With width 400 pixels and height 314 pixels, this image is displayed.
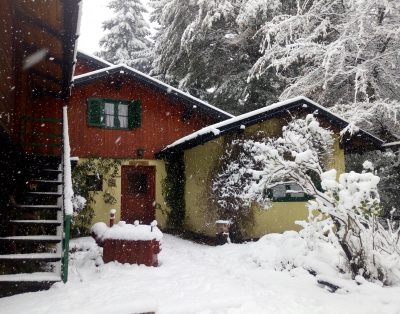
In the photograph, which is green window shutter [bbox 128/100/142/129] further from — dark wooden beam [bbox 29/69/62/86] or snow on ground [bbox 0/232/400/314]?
snow on ground [bbox 0/232/400/314]

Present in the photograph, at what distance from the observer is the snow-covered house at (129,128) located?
1347 centimetres

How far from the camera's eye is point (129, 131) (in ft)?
46.4

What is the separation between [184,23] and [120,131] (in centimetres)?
889

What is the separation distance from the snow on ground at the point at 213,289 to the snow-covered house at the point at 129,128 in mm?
5776

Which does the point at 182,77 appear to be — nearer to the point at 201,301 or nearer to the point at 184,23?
the point at 184,23

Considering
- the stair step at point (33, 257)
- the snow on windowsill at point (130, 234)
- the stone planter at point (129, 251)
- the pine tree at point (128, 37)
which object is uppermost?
the pine tree at point (128, 37)

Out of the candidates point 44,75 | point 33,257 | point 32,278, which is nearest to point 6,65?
point 44,75

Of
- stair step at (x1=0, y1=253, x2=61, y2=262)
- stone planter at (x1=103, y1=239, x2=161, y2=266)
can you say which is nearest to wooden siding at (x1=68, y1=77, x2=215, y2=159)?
stone planter at (x1=103, y1=239, x2=161, y2=266)

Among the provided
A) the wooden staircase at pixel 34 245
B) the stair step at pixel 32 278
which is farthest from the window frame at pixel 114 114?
the stair step at pixel 32 278

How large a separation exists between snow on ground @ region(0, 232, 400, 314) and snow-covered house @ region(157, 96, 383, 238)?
3117 millimetres

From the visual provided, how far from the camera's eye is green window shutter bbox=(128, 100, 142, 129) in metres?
14.1

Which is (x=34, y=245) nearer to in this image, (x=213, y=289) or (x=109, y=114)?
(x=213, y=289)

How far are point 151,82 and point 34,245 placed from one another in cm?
757

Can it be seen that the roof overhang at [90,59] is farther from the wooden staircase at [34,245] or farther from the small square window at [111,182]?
the wooden staircase at [34,245]
